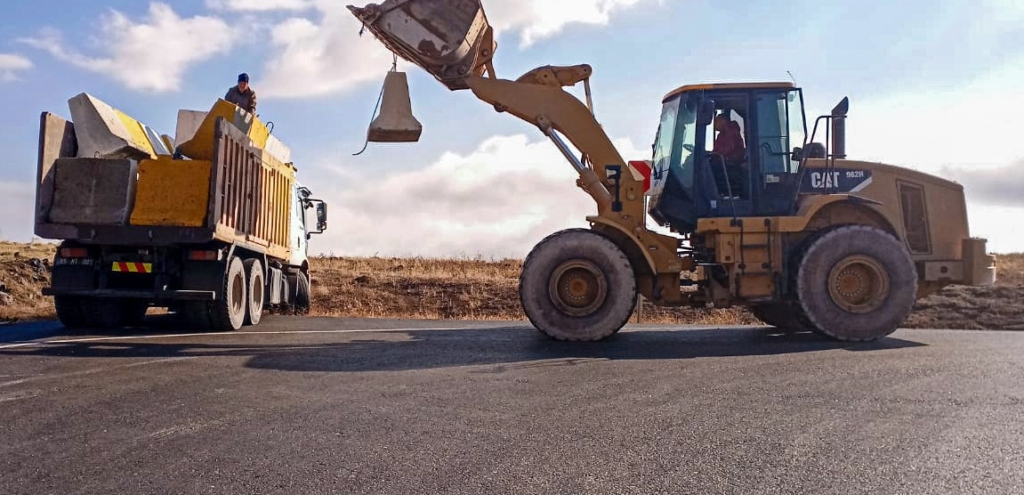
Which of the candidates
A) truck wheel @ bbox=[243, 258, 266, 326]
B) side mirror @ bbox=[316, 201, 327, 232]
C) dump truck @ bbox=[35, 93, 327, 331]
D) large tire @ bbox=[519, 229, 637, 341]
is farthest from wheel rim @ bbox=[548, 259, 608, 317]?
side mirror @ bbox=[316, 201, 327, 232]

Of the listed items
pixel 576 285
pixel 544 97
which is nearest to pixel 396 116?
pixel 544 97

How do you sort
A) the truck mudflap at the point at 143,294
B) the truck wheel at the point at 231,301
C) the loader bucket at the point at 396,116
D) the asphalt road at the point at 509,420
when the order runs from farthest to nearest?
the truck wheel at the point at 231,301, the truck mudflap at the point at 143,294, the loader bucket at the point at 396,116, the asphalt road at the point at 509,420

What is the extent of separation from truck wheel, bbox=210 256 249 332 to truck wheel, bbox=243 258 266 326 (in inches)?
13.3

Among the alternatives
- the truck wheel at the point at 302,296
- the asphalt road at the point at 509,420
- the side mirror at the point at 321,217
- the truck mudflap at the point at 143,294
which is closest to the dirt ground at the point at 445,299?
the truck wheel at the point at 302,296

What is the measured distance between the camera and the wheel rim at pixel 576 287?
428 inches

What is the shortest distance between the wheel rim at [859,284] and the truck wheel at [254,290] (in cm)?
830

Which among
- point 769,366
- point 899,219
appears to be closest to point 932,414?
point 769,366

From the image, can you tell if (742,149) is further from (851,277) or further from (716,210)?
(851,277)

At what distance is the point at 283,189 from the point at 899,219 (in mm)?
9996

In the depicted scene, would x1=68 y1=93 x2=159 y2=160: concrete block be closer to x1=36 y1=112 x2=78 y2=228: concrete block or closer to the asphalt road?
x1=36 y1=112 x2=78 y2=228: concrete block

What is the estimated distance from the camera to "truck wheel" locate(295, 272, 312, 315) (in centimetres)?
1783

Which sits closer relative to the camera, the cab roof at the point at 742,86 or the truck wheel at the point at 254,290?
the cab roof at the point at 742,86

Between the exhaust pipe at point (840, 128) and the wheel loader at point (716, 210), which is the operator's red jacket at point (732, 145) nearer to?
the wheel loader at point (716, 210)

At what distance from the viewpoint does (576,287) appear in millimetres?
10922
